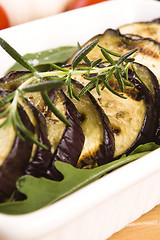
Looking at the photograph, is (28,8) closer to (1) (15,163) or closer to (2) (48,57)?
(2) (48,57)

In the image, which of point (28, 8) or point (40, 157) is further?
point (28, 8)

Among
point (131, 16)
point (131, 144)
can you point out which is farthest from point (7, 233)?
point (131, 16)

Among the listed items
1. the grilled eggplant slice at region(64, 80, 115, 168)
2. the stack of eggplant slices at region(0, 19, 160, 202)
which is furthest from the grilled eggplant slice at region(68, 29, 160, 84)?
the grilled eggplant slice at region(64, 80, 115, 168)

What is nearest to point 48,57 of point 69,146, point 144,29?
point 144,29

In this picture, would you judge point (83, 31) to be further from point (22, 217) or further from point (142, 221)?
point (22, 217)

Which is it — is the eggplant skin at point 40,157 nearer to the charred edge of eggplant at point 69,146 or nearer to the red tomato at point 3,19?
the charred edge of eggplant at point 69,146

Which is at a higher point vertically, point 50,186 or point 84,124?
point 84,124

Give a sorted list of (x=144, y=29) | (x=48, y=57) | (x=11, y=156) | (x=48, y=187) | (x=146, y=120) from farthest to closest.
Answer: (x=144, y=29) → (x=48, y=57) → (x=146, y=120) → (x=48, y=187) → (x=11, y=156)

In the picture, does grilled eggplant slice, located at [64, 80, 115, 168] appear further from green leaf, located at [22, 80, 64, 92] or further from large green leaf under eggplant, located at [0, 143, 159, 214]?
green leaf, located at [22, 80, 64, 92]

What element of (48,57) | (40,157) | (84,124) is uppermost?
(48,57)
